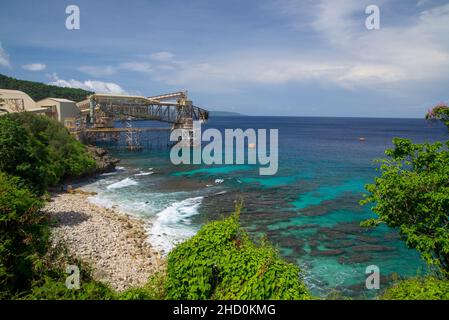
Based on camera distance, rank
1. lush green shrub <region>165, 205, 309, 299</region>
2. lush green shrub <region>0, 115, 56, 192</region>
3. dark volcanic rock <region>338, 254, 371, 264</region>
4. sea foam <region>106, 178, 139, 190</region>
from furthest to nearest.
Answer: sea foam <region>106, 178, 139, 190</region>
lush green shrub <region>0, 115, 56, 192</region>
dark volcanic rock <region>338, 254, 371, 264</region>
lush green shrub <region>165, 205, 309, 299</region>

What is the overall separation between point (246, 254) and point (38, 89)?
353 ft

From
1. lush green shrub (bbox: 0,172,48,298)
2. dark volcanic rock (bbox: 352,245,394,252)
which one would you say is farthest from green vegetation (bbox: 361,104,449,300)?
lush green shrub (bbox: 0,172,48,298)

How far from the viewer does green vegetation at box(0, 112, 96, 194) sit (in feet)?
57.6

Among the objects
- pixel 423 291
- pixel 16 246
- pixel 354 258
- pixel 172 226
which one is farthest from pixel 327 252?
pixel 16 246

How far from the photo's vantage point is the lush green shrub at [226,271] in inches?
266

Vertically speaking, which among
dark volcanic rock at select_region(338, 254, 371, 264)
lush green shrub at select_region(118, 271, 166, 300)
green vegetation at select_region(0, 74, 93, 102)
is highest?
green vegetation at select_region(0, 74, 93, 102)

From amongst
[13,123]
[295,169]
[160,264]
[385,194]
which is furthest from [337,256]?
[295,169]

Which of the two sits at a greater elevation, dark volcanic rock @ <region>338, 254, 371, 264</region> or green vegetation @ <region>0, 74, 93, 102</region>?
green vegetation @ <region>0, 74, 93, 102</region>

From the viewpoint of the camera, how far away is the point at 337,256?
1772 centimetres

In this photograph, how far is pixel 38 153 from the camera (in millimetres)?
23656

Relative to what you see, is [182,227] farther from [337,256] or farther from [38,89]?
[38,89]

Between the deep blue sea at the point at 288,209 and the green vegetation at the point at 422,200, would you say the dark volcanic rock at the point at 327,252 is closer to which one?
the deep blue sea at the point at 288,209

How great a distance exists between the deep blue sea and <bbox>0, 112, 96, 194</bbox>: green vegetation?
3.55 m

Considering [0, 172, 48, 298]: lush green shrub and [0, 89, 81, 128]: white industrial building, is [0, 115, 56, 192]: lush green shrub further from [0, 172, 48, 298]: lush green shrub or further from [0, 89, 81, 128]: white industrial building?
[0, 89, 81, 128]: white industrial building
